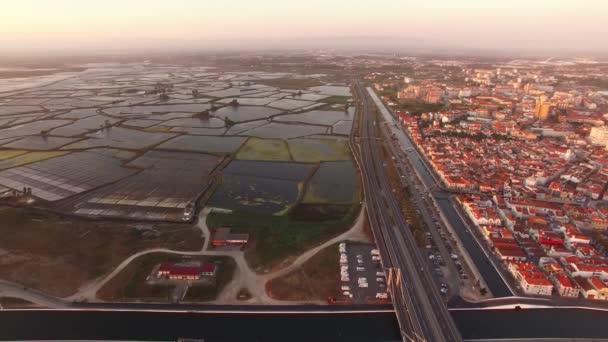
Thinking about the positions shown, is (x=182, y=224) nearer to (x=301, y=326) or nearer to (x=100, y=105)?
(x=301, y=326)

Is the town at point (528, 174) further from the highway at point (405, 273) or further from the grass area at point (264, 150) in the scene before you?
the grass area at point (264, 150)

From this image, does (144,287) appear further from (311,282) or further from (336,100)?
(336,100)

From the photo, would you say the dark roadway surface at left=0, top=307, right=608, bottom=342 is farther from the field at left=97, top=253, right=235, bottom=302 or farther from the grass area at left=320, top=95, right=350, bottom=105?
the grass area at left=320, top=95, right=350, bottom=105

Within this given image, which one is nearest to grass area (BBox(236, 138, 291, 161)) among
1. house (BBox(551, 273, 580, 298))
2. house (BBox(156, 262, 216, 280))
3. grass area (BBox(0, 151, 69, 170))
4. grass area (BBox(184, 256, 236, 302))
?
grass area (BBox(184, 256, 236, 302))

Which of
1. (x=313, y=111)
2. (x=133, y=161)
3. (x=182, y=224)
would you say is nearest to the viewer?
(x=182, y=224)

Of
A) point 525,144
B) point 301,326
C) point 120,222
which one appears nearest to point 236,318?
point 301,326

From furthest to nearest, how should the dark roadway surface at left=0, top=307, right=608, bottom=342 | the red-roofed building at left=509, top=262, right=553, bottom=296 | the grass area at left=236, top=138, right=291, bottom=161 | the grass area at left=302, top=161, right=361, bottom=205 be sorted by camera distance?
the grass area at left=236, top=138, right=291, bottom=161
the grass area at left=302, top=161, right=361, bottom=205
the red-roofed building at left=509, top=262, right=553, bottom=296
the dark roadway surface at left=0, top=307, right=608, bottom=342

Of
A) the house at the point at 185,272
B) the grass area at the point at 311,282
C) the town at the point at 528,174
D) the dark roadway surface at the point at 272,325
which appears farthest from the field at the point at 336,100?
the dark roadway surface at the point at 272,325
